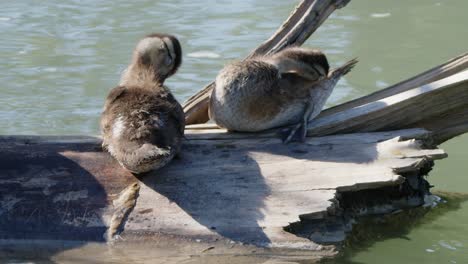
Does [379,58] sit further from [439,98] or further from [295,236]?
[295,236]

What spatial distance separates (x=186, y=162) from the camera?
20.1 ft

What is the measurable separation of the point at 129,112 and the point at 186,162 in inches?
19.1

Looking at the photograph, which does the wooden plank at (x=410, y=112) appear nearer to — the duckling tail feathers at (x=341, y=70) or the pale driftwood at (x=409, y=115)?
the pale driftwood at (x=409, y=115)

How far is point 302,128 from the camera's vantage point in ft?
21.2

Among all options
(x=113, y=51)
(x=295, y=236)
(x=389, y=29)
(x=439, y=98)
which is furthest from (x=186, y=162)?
(x=389, y=29)

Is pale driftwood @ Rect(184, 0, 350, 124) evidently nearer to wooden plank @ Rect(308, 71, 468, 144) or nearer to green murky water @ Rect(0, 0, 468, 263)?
wooden plank @ Rect(308, 71, 468, 144)

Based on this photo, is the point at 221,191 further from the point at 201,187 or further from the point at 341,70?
the point at 341,70

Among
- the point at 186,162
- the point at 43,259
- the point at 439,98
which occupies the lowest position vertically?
the point at 43,259

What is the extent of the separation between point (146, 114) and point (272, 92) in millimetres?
1011

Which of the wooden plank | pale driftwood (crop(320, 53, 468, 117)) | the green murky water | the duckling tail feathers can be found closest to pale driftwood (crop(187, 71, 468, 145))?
the wooden plank

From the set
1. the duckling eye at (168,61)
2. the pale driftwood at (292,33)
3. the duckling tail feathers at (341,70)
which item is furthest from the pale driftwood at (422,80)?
the duckling eye at (168,61)

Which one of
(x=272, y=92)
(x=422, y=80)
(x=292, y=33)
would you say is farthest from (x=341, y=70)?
(x=272, y=92)

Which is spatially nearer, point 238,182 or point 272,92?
point 238,182

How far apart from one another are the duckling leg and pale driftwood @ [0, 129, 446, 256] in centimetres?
6
